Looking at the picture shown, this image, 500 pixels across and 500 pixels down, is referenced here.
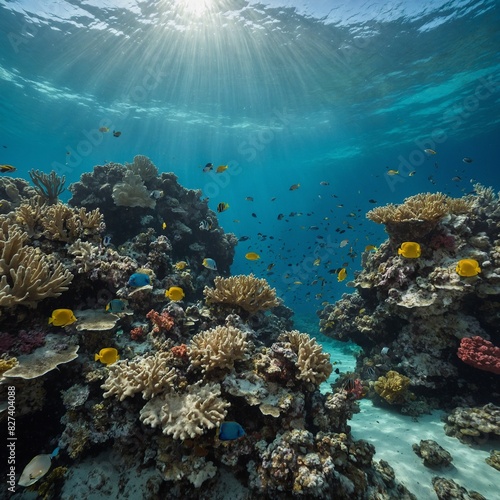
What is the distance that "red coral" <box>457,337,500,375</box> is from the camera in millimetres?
5824

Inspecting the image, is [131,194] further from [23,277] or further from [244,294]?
[244,294]

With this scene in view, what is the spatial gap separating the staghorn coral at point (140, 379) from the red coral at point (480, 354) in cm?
618

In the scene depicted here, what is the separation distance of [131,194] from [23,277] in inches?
228

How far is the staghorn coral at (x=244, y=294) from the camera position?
21.6 ft

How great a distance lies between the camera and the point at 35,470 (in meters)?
3.61

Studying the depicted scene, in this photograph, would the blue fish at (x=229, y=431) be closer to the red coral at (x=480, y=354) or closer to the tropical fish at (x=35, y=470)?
the tropical fish at (x=35, y=470)

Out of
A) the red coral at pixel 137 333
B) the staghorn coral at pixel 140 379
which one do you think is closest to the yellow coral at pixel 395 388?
the staghorn coral at pixel 140 379

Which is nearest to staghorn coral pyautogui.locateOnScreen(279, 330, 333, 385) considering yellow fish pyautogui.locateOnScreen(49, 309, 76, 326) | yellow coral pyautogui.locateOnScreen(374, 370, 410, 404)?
yellow coral pyautogui.locateOnScreen(374, 370, 410, 404)

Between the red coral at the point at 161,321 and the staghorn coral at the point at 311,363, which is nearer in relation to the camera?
the staghorn coral at the point at 311,363

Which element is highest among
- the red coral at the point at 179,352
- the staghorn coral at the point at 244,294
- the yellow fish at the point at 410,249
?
the yellow fish at the point at 410,249

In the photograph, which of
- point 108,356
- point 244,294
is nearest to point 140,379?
point 108,356

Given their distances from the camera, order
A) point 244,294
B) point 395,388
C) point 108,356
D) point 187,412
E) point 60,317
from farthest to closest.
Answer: point 395,388 → point 244,294 → point 108,356 → point 60,317 → point 187,412

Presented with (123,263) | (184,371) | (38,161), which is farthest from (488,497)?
(38,161)

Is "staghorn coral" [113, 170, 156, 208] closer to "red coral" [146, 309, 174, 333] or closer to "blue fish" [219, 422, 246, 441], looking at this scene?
"red coral" [146, 309, 174, 333]
